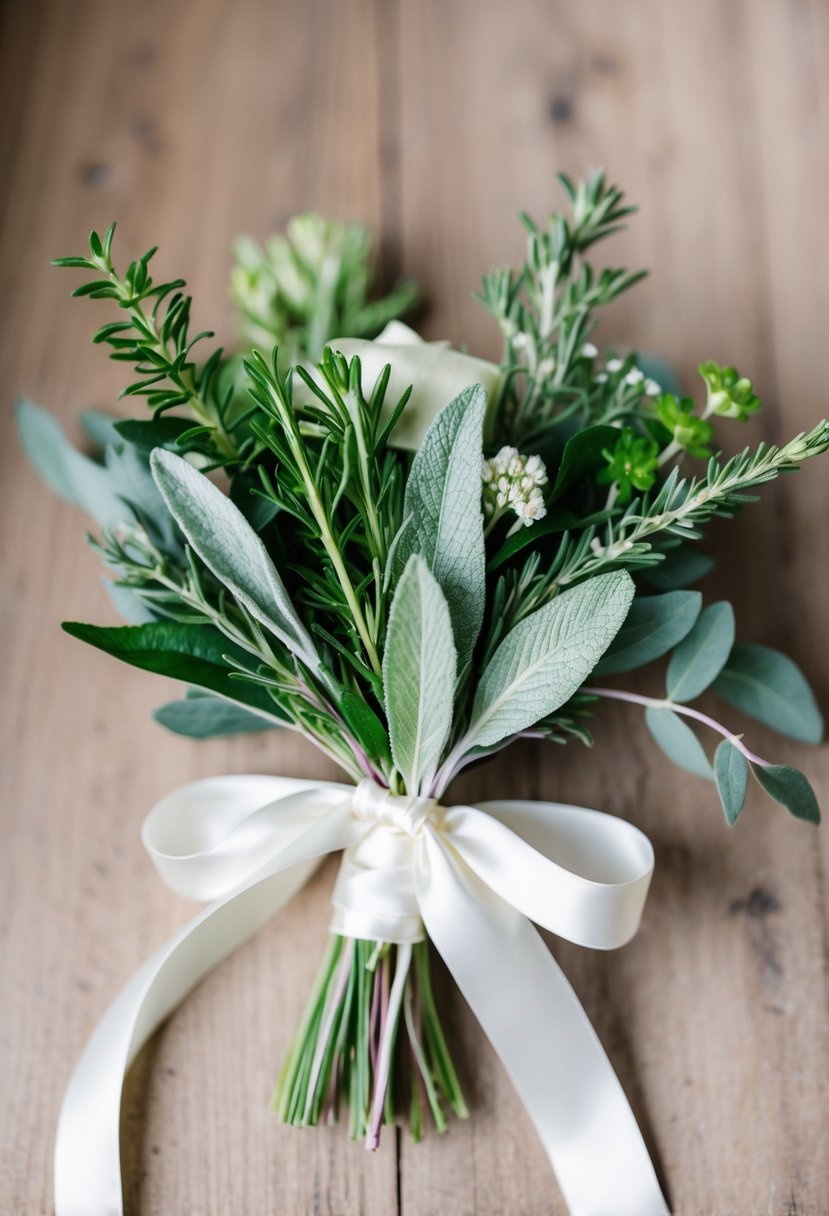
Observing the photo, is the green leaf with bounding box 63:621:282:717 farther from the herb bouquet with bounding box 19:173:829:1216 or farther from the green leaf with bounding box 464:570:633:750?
the green leaf with bounding box 464:570:633:750

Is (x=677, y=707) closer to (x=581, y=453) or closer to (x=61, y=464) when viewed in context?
(x=581, y=453)

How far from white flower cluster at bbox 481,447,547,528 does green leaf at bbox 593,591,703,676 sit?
0.13 meters

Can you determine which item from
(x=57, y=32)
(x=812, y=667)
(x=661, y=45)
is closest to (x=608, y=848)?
(x=812, y=667)

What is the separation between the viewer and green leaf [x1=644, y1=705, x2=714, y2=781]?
0.77 metres

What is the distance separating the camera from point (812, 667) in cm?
87

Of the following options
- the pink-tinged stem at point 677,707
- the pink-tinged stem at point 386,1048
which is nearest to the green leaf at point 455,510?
the pink-tinged stem at point 677,707

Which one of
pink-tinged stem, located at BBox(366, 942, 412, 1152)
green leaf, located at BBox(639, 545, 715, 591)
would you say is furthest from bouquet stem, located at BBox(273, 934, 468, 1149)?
green leaf, located at BBox(639, 545, 715, 591)

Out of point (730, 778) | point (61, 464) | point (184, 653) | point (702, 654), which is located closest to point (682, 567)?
point (702, 654)

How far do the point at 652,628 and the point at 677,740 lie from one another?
0.34ft

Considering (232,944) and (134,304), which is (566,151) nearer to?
(134,304)

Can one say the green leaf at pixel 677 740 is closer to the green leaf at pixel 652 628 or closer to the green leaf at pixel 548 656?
the green leaf at pixel 652 628

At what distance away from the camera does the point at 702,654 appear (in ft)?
2.49

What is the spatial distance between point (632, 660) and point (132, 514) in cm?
42

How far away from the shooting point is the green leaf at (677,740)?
769mm
